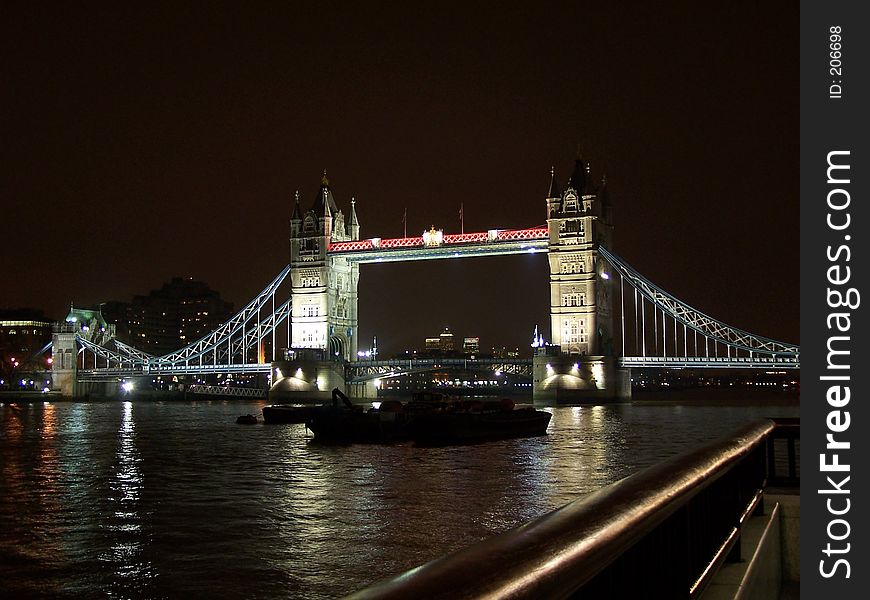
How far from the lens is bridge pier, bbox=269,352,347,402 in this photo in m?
85.9

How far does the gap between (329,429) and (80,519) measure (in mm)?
21867

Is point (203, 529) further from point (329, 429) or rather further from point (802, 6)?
point (329, 429)

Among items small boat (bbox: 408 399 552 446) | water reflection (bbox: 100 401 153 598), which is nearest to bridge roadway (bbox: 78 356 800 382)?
small boat (bbox: 408 399 552 446)

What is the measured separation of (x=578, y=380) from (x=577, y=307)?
594cm

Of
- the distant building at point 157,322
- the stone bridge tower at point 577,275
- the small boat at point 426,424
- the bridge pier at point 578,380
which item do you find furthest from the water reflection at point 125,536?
the distant building at point 157,322

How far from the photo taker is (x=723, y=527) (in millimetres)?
5043

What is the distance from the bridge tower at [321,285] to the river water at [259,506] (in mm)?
→ 52217

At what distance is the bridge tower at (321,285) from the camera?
3526 inches

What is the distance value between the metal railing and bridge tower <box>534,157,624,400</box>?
7431cm

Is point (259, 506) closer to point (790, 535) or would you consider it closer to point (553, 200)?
point (790, 535)

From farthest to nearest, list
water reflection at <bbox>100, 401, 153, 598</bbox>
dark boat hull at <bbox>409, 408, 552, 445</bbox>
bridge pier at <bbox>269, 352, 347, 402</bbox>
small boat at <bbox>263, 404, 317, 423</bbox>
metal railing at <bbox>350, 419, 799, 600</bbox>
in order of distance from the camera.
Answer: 1. bridge pier at <bbox>269, 352, 347, 402</bbox>
2. small boat at <bbox>263, 404, 317, 423</bbox>
3. dark boat hull at <bbox>409, 408, 552, 445</bbox>
4. water reflection at <bbox>100, 401, 153, 598</bbox>
5. metal railing at <bbox>350, 419, 799, 600</bbox>

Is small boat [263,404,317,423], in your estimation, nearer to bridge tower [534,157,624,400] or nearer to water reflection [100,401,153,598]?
water reflection [100,401,153,598]

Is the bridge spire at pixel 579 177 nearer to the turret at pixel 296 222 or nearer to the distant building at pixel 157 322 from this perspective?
the turret at pixel 296 222

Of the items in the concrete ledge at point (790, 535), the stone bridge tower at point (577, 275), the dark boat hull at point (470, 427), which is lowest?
the dark boat hull at point (470, 427)
